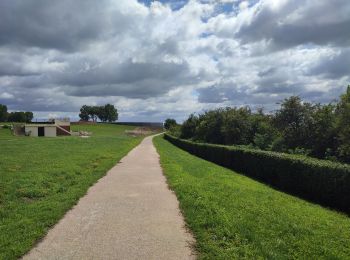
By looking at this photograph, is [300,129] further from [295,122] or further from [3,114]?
[3,114]

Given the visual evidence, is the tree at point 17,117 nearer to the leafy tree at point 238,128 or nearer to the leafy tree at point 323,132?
the leafy tree at point 238,128

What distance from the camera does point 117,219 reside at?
8.62 meters

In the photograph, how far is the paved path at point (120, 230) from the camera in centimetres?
639

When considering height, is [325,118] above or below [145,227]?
above

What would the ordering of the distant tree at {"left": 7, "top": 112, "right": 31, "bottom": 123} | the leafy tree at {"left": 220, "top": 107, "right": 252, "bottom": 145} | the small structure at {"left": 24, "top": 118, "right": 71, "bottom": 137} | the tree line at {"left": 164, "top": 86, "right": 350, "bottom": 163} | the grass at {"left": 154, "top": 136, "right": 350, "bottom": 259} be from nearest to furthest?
the grass at {"left": 154, "top": 136, "right": 350, "bottom": 259}
the tree line at {"left": 164, "top": 86, "right": 350, "bottom": 163}
the leafy tree at {"left": 220, "top": 107, "right": 252, "bottom": 145}
the small structure at {"left": 24, "top": 118, "right": 71, "bottom": 137}
the distant tree at {"left": 7, "top": 112, "right": 31, "bottom": 123}

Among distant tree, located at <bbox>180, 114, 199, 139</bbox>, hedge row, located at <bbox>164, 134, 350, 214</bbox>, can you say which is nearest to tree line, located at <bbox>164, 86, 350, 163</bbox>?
hedge row, located at <bbox>164, 134, 350, 214</bbox>

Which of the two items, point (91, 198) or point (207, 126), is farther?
point (207, 126)

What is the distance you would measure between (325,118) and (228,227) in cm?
1530

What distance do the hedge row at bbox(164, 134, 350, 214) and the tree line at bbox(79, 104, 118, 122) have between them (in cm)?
16495

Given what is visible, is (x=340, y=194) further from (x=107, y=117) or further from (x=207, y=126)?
(x=107, y=117)

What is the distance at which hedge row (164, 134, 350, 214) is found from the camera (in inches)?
441

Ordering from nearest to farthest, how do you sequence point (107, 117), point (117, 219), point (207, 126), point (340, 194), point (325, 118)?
1. point (117, 219)
2. point (340, 194)
3. point (325, 118)
4. point (207, 126)
5. point (107, 117)

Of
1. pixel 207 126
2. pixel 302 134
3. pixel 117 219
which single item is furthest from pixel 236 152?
pixel 207 126

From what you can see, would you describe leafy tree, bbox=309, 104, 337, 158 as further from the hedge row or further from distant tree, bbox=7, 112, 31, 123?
distant tree, bbox=7, 112, 31, 123
